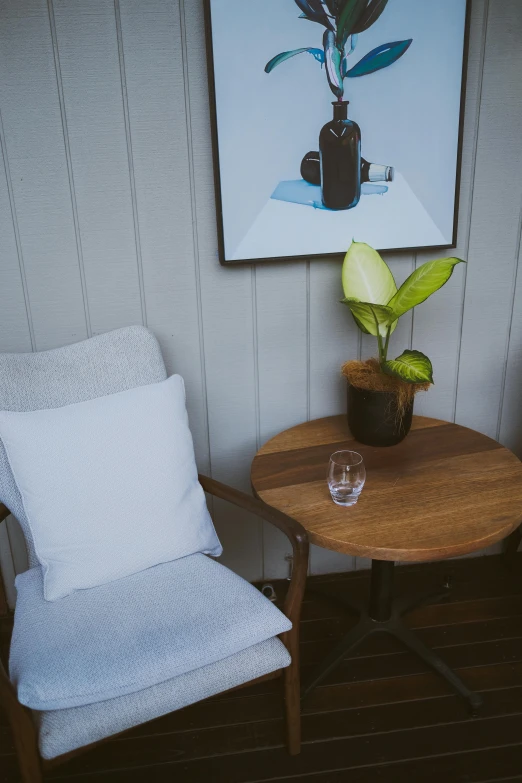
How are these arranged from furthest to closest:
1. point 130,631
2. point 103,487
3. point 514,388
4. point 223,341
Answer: point 514,388 → point 223,341 → point 103,487 → point 130,631

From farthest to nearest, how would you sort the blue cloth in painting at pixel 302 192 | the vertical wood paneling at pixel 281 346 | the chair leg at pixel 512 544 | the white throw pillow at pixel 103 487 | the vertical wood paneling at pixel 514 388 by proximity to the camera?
the chair leg at pixel 512 544 < the vertical wood paneling at pixel 514 388 < the vertical wood paneling at pixel 281 346 < the blue cloth in painting at pixel 302 192 < the white throw pillow at pixel 103 487

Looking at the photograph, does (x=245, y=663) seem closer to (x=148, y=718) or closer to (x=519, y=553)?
(x=148, y=718)

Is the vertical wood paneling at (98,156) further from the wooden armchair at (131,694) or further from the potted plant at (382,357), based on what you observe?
the potted plant at (382,357)

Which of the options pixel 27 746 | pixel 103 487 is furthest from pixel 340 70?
pixel 27 746

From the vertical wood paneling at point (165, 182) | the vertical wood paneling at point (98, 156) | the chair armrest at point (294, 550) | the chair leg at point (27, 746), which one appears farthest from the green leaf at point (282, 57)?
the chair leg at point (27, 746)

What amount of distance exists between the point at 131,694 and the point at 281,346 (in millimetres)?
1078

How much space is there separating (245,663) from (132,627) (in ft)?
0.84

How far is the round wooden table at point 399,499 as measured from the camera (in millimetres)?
1306

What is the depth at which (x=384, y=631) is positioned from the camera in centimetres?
177

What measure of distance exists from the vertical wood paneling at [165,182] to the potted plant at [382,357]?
488mm

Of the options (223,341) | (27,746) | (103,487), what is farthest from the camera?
(223,341)

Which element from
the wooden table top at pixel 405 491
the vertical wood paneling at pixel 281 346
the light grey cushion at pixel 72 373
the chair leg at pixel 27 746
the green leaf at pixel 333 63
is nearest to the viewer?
the chair leg at pixel 27 746

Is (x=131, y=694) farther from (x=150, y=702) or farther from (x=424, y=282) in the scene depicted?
(x=424, y=282)

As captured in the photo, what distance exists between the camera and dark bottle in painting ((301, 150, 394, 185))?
1.71m
